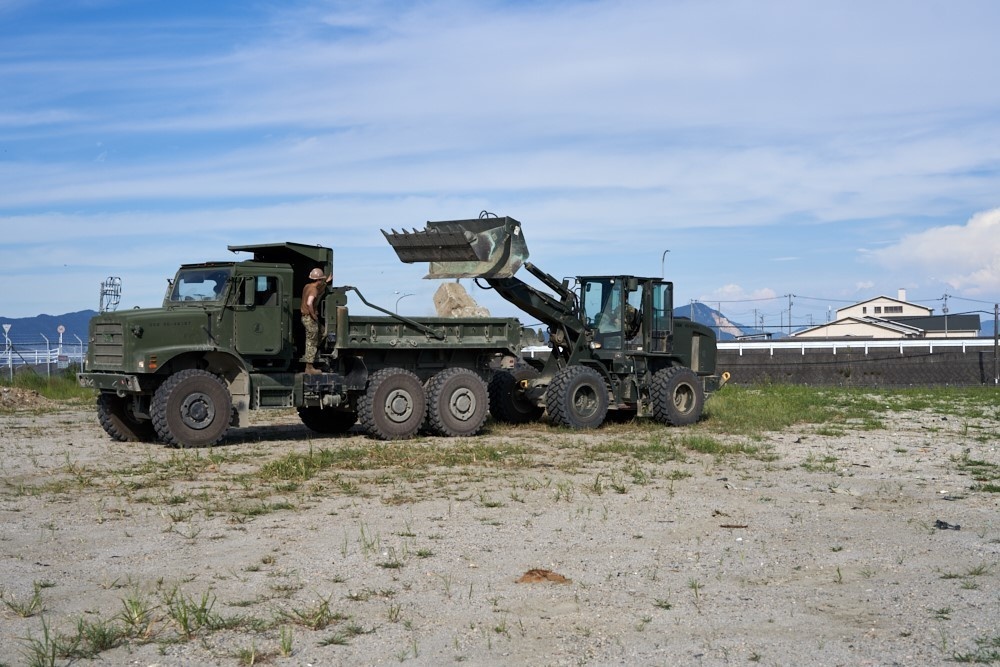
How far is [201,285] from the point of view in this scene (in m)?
16.6

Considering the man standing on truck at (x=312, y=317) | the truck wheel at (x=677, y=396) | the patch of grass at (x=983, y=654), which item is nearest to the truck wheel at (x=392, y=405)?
the man standing on truck at (x=312, y=317)

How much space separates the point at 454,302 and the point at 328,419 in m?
18.1

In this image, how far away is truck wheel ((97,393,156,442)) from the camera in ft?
54.6

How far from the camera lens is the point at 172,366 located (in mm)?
15891

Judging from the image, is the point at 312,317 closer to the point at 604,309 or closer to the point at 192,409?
the point at 192,409

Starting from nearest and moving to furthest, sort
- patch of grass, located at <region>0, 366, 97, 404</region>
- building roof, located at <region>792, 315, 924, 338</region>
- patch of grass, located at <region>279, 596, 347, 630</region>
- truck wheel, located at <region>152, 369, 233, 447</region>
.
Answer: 1. patch of grass, located at <region>279, 596, 347, 630</region>
2. truck wheel, located at <region>152, 369, 233, 447</region>
3. patch of grass, located at <region>0, 366, 97, 404</region>
4. building roof, located at <region>792, 315, 924, 338</region>

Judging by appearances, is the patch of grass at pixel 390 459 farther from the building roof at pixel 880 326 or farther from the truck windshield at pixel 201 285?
the building roof at pixel 880 326

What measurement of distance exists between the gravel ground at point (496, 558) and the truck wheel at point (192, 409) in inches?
24.2

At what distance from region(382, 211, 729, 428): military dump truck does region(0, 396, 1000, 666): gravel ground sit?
3856 millimetres

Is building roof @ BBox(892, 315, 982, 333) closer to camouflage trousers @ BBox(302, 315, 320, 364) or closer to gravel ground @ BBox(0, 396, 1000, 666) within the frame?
camouflage trousers @ BBox(302, 315, 320, 364)

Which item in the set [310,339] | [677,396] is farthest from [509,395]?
[310,339]

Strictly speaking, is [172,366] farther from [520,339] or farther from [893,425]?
[893,425]

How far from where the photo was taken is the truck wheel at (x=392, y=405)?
1680cm

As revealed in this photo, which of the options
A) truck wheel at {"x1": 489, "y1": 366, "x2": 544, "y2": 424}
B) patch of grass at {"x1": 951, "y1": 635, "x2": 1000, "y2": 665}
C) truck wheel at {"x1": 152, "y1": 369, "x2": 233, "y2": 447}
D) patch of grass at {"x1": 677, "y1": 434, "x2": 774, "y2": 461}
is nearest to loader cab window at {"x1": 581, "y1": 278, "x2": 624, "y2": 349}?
truck wheel at {"x1": 489, "y1": 366, "x2": 544, "y2": 424}
